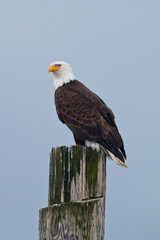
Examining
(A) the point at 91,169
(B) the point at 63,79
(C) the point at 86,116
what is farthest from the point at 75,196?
(B) the point at 63,79

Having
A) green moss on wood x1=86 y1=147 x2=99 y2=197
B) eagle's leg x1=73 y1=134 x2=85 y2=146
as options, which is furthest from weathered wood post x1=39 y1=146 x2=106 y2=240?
eagle's leg x1=73 y1=134 x2=85 y2=146

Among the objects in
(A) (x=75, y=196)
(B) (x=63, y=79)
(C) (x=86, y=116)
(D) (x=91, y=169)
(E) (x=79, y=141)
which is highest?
(B) (x=63, y=79)

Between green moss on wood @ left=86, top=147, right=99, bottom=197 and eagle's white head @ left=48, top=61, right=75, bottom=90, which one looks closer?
green moss on wood @ left=86, top=147, right=99, bottom=197

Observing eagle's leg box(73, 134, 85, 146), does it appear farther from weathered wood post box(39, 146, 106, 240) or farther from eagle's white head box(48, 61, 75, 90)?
weathered wood post box(39, 146, 106, 240)

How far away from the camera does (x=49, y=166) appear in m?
4.25

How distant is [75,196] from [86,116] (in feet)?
9.16

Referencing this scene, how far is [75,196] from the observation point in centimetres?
397

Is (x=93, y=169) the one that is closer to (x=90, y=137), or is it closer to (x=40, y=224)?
(x=40, y=224)

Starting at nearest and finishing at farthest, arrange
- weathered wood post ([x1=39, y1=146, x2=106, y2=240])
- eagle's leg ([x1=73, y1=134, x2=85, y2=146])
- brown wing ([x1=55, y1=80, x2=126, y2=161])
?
weathered wood post ([x1=39, y1=146, x2=106, y2=240]) < brown wing ([x1=55, y1=80, x2=126, y2=161]) < eagle's leg ([x1=73, y1=134, x2=85, y2=146])

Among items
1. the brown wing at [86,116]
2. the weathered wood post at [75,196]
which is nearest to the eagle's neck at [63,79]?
the brown wing at [86,116]

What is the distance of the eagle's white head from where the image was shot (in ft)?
24.6

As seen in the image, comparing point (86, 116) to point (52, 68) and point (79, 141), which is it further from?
point (52, 68)

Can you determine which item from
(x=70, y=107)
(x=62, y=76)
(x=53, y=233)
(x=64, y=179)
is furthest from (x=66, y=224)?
(x=62, y=76)

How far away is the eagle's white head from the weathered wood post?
3.31m
